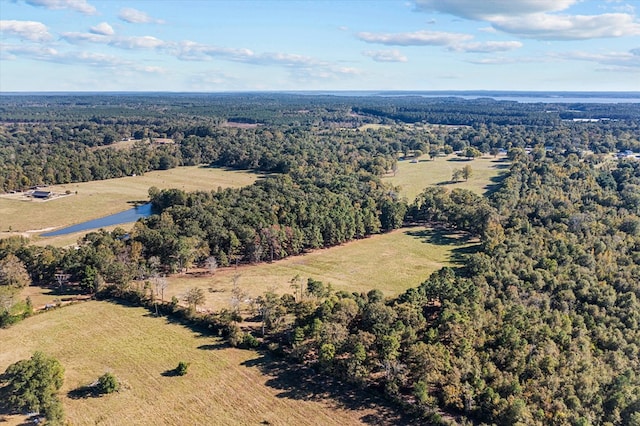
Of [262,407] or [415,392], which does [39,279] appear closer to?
[262,407]

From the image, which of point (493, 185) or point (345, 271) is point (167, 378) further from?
point (493, 185)

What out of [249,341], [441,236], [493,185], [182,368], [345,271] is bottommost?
[182,368]

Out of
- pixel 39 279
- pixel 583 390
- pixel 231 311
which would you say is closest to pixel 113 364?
pixel 231 311

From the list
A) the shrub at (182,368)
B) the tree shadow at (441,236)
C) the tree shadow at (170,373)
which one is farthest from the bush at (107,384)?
the tree shadow at (441,236)

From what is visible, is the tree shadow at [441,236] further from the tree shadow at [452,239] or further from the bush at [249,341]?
the bush at [249,341]

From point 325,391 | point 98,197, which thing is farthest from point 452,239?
point 98,197
